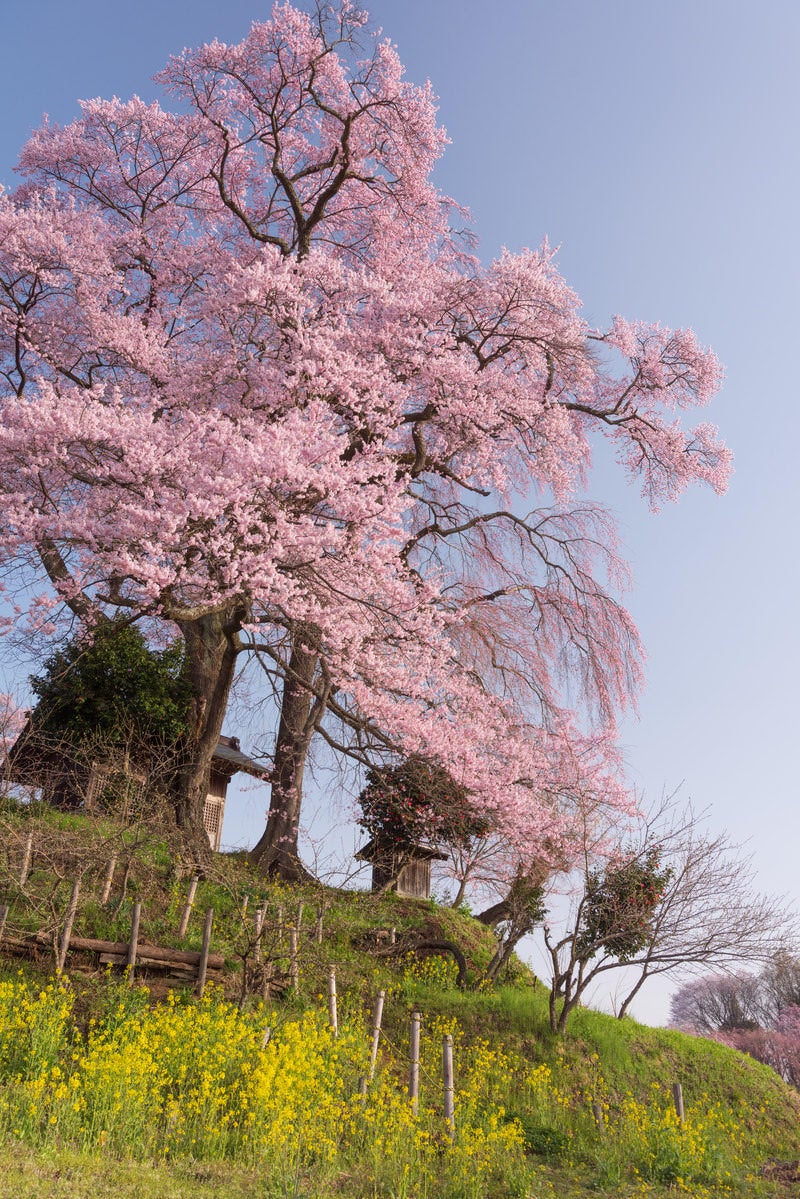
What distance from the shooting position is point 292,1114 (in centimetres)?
705

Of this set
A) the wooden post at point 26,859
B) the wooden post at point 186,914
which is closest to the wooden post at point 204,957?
the wooden post at point 186,914

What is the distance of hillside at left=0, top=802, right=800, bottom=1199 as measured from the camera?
6.92m

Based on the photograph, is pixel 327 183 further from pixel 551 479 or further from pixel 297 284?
pixel 551 479

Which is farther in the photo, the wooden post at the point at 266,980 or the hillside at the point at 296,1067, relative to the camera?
the wooden post at the point at 266,980

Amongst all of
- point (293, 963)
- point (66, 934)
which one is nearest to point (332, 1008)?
point (293, 963)

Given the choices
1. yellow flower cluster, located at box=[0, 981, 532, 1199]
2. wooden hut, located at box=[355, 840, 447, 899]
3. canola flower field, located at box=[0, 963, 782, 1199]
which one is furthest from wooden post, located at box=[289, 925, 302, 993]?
wooden hut, located at box=[355, 840, 447, 899]

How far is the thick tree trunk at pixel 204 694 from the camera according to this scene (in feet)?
52.5

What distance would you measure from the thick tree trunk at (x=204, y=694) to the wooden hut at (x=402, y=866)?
3109mm

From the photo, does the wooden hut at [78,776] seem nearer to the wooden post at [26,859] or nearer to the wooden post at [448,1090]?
the wooden post at [26,859]

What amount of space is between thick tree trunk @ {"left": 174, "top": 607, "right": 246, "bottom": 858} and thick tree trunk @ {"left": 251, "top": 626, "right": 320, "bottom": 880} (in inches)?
50.8

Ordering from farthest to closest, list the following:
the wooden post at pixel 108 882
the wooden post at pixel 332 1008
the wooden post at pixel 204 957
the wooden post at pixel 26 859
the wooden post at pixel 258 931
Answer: the wooden post at pixel 108 882 → the wooden post at pixel 26 859 → the wooden post at pixel 204 957 → the wooden post at pixel 332 1008 → the wooden post at pixel 258 931

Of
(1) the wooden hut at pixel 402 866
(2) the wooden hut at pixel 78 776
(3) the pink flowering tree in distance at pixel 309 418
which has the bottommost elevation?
(1) the wooden hut at pixel 402 866

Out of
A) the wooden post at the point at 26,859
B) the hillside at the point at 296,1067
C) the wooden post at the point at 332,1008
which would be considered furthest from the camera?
the wooden post at the point at 26,859

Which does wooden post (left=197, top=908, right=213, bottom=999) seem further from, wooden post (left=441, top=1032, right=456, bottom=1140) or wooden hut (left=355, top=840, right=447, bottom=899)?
wooden hut (left=355, top=840, right=447, bottom=899)
